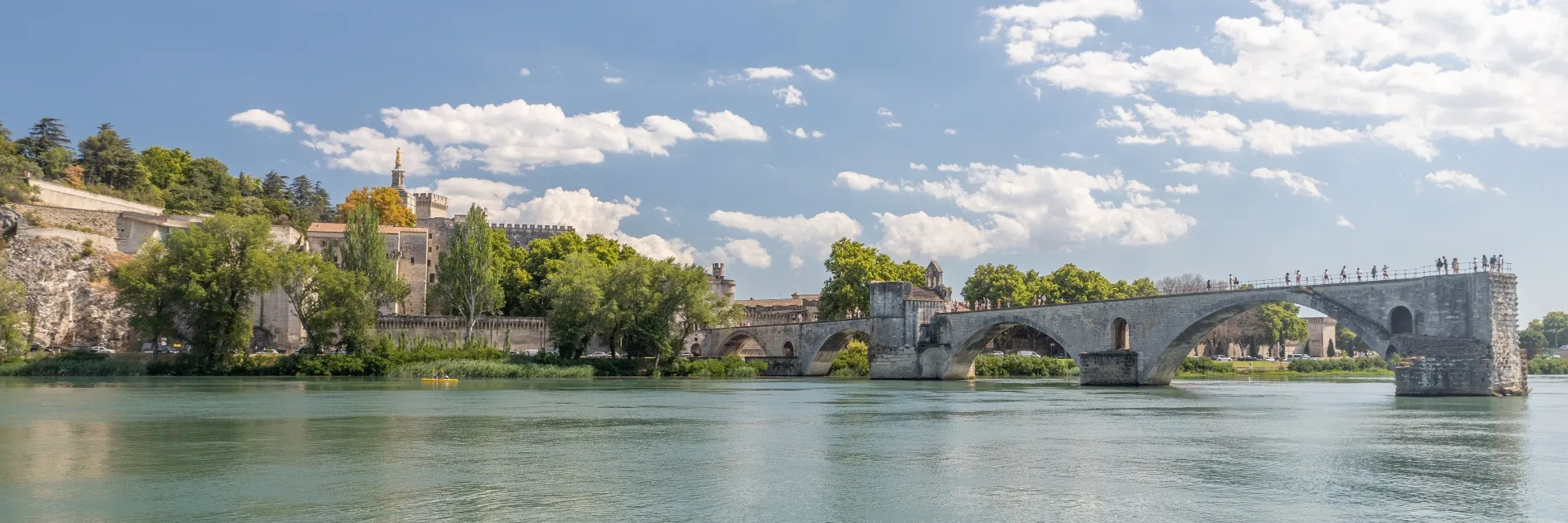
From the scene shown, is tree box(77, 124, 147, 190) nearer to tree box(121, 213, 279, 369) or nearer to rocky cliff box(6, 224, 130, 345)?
rocky cliff box(6, 224, 130, 345)

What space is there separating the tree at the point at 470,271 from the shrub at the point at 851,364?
20673mm

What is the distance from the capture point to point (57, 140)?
82.4 metres

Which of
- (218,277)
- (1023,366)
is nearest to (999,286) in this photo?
(1023,366)

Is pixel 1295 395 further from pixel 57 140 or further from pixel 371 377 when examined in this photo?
pixel 57 140

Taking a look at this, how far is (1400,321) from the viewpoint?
36375 mm

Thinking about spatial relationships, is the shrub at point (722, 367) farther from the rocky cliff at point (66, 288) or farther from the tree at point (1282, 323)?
the tree at point (1282, 323)

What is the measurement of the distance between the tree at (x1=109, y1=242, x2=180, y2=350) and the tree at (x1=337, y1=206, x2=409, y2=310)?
9.33m

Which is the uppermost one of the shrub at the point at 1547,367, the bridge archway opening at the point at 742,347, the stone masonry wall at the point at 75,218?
the stone masonry wall at the point at 75,218

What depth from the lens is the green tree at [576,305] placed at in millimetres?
58531

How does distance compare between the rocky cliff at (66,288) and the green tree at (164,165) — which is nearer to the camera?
the rocky cliff at (66,288)

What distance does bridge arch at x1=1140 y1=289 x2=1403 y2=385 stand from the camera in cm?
3672

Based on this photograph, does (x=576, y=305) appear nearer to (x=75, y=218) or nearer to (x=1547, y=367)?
(x=75, y=218)

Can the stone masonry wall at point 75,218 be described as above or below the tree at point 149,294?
above

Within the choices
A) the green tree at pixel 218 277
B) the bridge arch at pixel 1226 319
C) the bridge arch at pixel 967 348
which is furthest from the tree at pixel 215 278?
the bridge arch at pixel 1226 319
